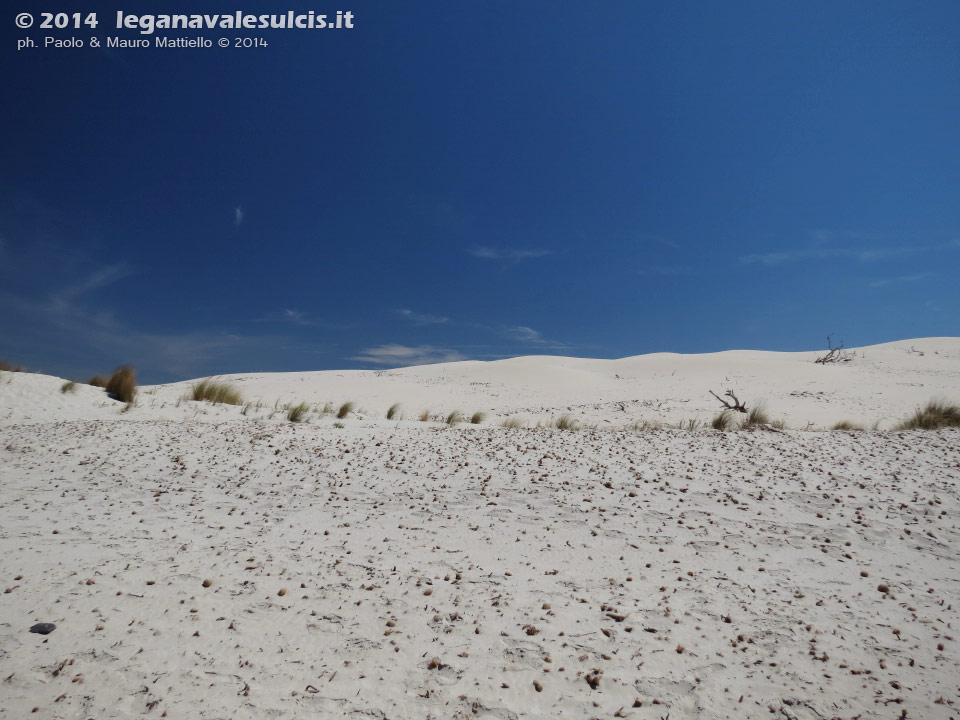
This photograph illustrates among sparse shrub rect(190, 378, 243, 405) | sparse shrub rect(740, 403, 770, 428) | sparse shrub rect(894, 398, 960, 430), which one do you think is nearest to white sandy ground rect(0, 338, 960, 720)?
sparse shrub rect(740, 403, 770, 428)

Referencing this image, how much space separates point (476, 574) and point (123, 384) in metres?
13.8

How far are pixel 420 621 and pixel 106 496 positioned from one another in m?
4.93

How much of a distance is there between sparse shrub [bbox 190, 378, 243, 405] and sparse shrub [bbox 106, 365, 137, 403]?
1.69m

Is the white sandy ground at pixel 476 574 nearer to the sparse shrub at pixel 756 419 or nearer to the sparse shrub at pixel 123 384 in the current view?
the sparse shrub at pixel 756 419

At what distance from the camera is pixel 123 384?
13742 mm

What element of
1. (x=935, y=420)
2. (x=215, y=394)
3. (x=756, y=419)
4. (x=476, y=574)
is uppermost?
(x=215, y=394)

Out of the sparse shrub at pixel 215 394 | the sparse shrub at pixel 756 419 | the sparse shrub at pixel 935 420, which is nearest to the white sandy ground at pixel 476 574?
the sparse shrub at pixel 756 419

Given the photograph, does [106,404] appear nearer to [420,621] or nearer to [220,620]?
[220,620]

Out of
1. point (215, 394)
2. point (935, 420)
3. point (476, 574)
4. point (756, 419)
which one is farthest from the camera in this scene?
point (215, 394)

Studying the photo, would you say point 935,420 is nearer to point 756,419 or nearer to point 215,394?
point 756,419

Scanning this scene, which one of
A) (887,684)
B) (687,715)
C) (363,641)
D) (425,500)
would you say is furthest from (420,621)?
(887,684)

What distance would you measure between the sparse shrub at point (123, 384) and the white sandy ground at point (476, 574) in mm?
4539

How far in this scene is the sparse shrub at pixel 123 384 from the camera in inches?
534

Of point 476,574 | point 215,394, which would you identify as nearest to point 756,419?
point 476,574
